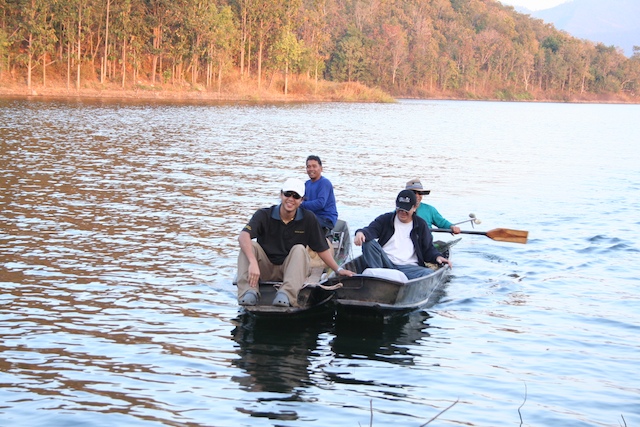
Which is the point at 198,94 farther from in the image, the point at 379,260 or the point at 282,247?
the point at 282,247

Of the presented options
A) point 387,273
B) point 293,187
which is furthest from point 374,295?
point 293,187

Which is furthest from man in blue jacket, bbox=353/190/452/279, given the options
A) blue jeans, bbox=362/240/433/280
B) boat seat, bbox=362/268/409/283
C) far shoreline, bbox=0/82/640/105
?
far shoreline, bbox=0/82/640/105

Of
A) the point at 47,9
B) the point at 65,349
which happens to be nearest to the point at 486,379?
the point at 65,349

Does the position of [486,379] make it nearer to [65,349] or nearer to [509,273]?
[65,349]

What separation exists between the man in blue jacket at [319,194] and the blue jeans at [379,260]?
1.82 metres

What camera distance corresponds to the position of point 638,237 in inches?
719

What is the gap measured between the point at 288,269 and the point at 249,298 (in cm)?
62

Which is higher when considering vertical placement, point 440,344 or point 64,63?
point 64,63

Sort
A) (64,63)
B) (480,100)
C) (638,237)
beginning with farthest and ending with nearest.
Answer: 1. (480,100)
2. (64,63)
3. (638,237)

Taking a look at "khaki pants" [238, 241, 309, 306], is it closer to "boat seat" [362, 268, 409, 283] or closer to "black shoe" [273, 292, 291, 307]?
"black shoe" [273, 292, 291, 307]

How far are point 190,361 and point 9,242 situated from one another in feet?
22.7

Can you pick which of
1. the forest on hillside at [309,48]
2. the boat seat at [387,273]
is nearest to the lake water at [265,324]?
the boat seat at [387,273]

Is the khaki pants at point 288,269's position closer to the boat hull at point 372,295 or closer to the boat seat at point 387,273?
the boat hull at point 372,295

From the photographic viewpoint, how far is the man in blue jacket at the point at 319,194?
1225 cm
